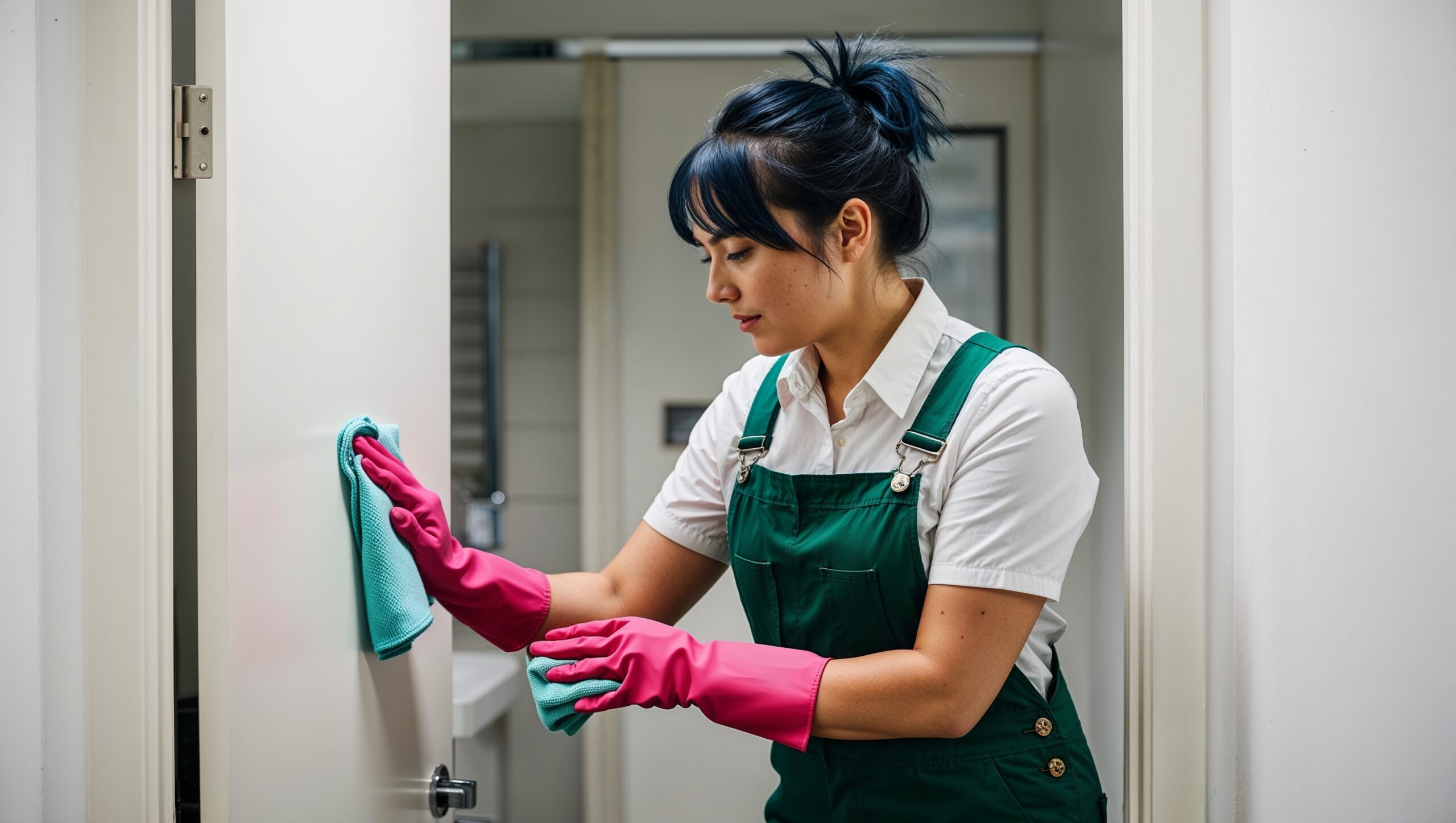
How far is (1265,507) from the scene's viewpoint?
2.78 ft

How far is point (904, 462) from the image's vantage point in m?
0.97

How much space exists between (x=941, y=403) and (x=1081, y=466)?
0.52 ft

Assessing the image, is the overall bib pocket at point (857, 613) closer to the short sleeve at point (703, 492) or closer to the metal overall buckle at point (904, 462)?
the metal overall buckle at point (904, 462)

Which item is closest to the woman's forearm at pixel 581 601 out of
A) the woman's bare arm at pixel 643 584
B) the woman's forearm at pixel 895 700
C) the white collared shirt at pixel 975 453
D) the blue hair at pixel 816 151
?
the woman's bare arm at pixel 643 584

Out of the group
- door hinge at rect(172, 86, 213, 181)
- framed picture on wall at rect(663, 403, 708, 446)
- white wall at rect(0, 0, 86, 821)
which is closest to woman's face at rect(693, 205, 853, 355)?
door hinge at rect(172, 86, 213, 181)

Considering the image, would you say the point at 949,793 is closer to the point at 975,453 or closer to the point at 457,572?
the point at 975,453

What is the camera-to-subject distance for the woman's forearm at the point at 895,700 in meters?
0.88

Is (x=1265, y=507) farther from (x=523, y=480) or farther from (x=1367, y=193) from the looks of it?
(x=523, y=480)

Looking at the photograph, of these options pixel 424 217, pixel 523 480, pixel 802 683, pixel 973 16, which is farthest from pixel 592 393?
pixel 802 683

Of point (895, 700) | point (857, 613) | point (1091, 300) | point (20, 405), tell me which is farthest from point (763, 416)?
point (1091, 300)

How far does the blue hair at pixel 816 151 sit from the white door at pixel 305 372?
1.13 feet

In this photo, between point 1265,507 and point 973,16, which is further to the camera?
point 973,16

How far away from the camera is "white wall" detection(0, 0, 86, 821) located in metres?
0.76

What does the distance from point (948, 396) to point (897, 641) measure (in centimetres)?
28
